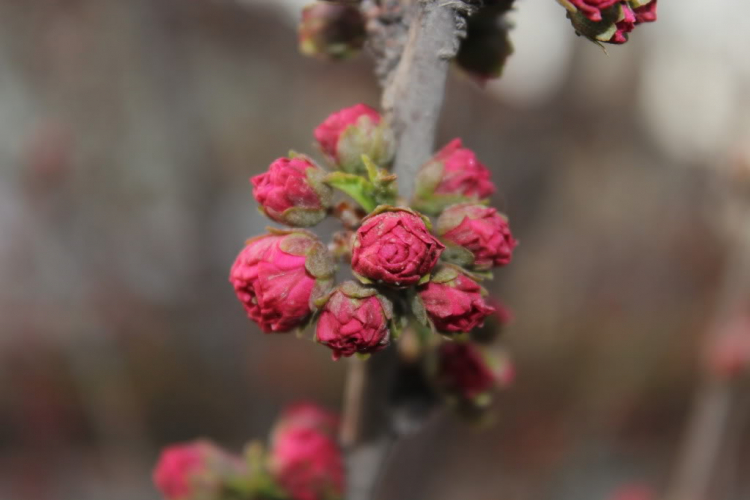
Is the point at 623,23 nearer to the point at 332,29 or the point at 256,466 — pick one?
the point at 332,29

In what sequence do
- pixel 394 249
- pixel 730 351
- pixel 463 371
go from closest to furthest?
pixel 394 249 < pixel 463 371 < pixel 730 351

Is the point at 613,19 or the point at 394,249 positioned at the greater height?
the point at 613,19

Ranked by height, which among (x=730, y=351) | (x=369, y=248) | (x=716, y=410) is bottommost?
(x=716, y=410)

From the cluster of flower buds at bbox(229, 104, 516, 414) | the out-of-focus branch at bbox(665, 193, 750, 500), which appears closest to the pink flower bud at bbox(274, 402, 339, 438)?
the cluster of flower buds at bbox(229, 104, 516, 414)

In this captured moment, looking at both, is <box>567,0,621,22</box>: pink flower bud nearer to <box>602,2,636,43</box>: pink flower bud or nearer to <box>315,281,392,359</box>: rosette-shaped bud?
<box>602,2,636,43</box>: pink flower bud

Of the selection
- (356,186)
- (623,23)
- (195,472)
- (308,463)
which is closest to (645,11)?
(623,23)

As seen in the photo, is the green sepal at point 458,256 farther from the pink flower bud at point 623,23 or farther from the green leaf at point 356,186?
the pink flower bud at point 623,23

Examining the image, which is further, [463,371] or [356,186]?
[463,371]

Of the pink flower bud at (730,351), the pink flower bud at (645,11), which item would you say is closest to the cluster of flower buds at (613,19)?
the pink flower bud at (645,11)
